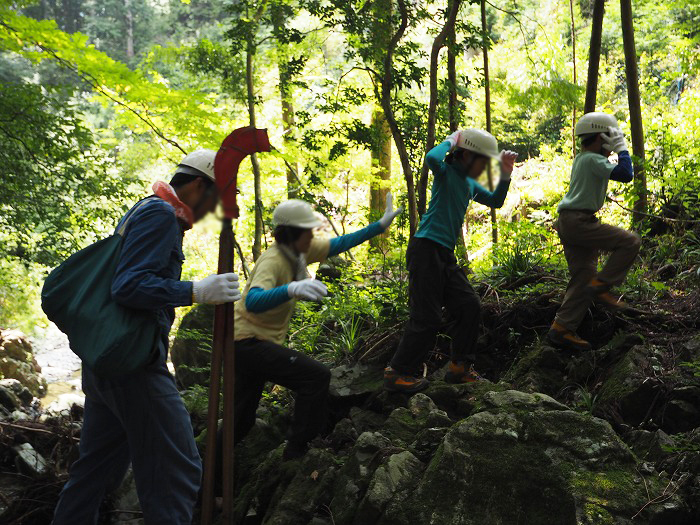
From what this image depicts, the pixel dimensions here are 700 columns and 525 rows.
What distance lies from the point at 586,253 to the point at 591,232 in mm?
229

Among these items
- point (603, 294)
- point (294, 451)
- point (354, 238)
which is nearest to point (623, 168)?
point (603, 294)

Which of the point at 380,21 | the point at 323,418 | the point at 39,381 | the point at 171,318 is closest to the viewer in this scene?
the point at 171,318

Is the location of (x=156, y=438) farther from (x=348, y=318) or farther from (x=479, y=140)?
(x=348, y=318)

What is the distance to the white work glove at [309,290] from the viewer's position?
3145mm

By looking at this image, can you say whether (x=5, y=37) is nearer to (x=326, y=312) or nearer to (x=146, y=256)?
(x=326, y=312)

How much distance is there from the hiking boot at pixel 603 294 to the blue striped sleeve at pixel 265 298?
113 inches

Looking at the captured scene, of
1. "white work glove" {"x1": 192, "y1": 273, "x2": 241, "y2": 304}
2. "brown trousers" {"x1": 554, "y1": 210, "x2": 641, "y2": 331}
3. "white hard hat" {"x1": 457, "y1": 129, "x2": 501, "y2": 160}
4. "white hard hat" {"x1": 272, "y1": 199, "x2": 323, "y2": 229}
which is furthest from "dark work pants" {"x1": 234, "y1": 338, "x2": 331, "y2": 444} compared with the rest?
"brown trousers" {"x1": 554, "y1": 210, "x2": 641, "y2": 331}

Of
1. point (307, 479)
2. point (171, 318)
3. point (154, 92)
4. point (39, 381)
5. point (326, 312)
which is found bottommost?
point (39, 381)

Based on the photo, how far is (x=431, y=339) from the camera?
4852mm

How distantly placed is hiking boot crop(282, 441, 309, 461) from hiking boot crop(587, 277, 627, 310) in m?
2.63

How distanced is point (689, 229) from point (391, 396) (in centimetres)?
444

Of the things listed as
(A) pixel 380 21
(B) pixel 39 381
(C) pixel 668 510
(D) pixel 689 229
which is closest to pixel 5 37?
(A) pixel 380 21

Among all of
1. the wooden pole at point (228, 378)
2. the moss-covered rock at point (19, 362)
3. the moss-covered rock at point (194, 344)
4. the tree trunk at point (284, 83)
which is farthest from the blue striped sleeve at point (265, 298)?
the moss-covered rock at point (19, 362)

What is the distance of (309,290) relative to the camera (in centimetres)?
318
